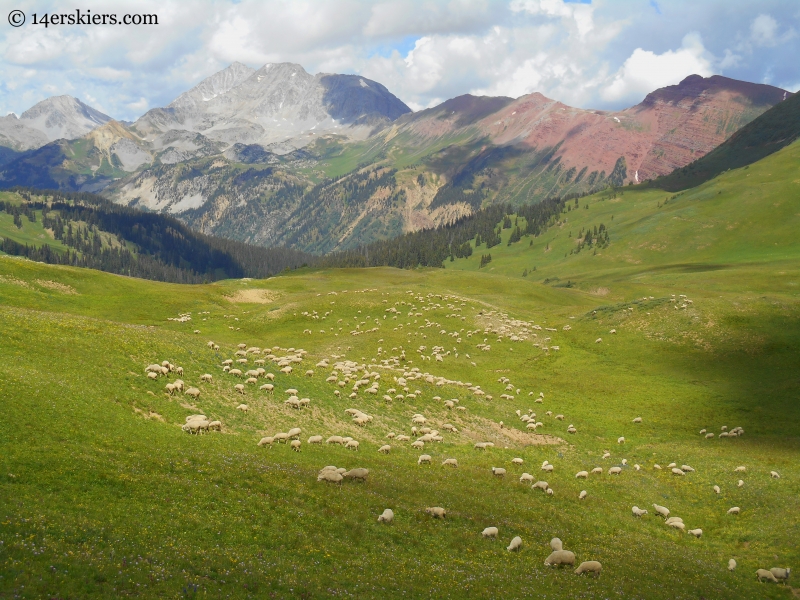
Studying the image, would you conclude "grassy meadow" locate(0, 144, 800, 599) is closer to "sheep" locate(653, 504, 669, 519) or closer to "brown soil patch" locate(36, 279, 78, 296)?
"sheep" locate(653, 504, 669, 519)

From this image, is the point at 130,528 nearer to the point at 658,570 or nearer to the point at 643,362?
the point at 658,570

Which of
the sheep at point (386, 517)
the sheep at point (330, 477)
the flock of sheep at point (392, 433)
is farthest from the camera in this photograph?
the sheep at point (330, 477)

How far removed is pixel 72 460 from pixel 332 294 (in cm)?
7102

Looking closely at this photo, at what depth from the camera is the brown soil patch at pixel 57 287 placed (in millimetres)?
73688

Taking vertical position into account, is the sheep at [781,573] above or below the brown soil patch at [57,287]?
below

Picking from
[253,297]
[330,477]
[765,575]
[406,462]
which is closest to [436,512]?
[330,477]

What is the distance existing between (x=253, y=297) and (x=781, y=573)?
90665 mm

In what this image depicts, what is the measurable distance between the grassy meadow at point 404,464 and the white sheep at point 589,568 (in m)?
0.34

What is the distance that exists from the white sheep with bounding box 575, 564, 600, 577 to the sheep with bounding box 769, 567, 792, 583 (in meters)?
8.61

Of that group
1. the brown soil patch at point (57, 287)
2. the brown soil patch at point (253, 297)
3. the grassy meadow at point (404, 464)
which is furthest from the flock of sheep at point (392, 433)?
the brown soil patch at point (57, 287)

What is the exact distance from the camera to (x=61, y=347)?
33062 millimetres

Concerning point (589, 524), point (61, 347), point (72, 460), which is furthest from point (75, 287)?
point (589, 524)

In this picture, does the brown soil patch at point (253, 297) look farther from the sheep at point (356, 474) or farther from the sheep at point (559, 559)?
the sheep at point (559, 559)

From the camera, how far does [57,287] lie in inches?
2960
